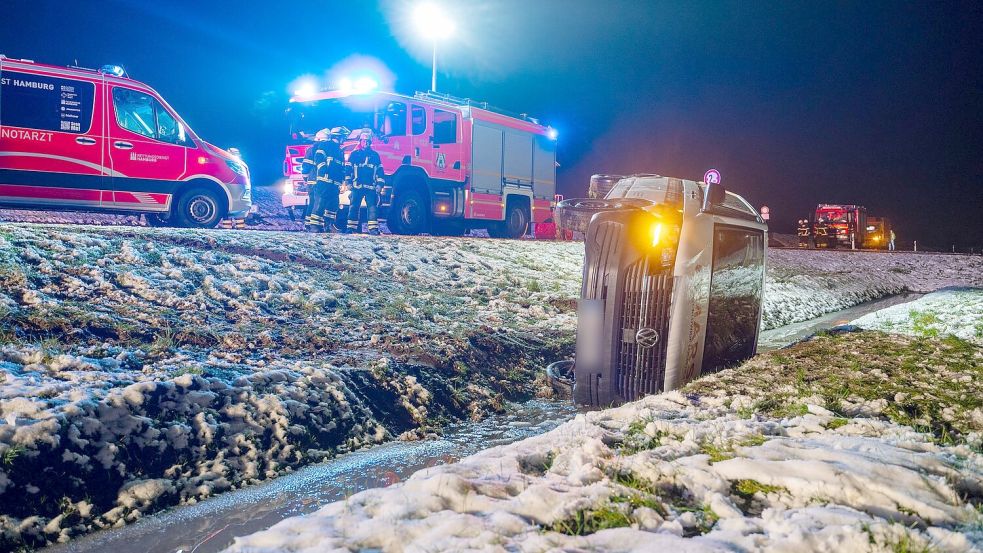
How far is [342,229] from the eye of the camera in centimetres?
1441

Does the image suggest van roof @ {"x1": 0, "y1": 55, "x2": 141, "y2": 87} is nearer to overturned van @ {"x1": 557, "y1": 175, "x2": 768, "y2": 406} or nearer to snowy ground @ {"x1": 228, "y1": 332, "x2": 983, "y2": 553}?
overturned van @ {"x1": 557, "y1": 175, "x2": 768, "y2": 406}

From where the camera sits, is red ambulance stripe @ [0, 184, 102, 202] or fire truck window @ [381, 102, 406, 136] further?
fire truck window @ [381, 102, 406, 136]

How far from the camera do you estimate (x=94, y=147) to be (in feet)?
35.6

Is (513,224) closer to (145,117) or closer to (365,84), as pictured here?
(365,84)

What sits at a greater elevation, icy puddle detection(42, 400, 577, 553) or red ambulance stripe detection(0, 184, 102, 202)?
red ambulance stripe detection(0, 184, 102, 202)

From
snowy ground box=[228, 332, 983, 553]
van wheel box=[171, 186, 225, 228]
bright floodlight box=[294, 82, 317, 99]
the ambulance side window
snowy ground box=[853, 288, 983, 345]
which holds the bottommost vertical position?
snowy ground box=[228, 332, 983, 553]

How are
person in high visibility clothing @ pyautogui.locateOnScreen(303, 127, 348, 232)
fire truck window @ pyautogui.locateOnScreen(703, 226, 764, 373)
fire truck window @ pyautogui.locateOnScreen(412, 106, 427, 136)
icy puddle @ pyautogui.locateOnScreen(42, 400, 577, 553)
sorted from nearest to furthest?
icy puddle @ pyautogui.locateOnScreen(42, 400, 577, 553)
fire truck window @ pyautogui.locateOnScreen(703, 226, 764, 373)
person in high visibility clothing @ pyautogui.locateOnScreen(303, 127, 348, 232)
fire truck window @ pyautogui.locateOnScreen(412, 106, 427, 136)

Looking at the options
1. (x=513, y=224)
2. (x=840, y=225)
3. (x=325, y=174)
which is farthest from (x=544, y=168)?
(x=840, y=225)

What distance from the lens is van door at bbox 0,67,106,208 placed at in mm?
10383

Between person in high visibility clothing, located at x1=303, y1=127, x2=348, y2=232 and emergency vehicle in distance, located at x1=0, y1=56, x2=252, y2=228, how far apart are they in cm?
227

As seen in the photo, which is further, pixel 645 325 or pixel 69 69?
pixel 69 69

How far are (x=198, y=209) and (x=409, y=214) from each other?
4738 millimetres

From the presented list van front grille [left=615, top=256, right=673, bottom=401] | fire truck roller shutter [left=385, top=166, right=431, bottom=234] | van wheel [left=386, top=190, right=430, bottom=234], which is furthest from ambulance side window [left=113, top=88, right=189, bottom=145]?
van front grille [left=615, top=256, right=673, bottom=401]

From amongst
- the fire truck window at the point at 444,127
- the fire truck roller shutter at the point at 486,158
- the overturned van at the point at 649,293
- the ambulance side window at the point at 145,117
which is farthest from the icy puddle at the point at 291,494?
the fire truck roller shutter at the point at 486,158
